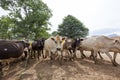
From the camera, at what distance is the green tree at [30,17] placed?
28.4m

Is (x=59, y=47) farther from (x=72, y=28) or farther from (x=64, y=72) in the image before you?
(x=72, y=28)

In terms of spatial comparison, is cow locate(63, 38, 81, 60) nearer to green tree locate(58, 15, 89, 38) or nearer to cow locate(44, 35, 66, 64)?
cow locate(44, 35, 66, 64)

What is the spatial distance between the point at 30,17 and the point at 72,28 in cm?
1492

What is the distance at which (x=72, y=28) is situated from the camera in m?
42.1

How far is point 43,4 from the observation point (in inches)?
1165

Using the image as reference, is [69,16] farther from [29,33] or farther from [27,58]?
[27,58]

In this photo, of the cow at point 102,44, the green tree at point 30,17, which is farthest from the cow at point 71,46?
the green tree at point 30,17

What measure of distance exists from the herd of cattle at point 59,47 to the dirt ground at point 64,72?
0.67 m

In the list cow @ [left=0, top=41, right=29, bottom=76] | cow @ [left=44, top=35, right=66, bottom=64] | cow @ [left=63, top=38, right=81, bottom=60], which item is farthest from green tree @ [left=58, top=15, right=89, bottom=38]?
cow @ [left=0, top=41, right=29, bottom=76]

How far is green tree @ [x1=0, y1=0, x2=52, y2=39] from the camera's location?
28.4 meters

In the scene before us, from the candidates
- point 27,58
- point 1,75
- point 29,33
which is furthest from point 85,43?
point 29,33

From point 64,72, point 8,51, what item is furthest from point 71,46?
point 8,51

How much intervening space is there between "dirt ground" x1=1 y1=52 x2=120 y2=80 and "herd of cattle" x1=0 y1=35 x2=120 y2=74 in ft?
2.20

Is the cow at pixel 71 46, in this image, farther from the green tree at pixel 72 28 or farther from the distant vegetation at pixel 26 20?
the green tree at pixel 72 28
